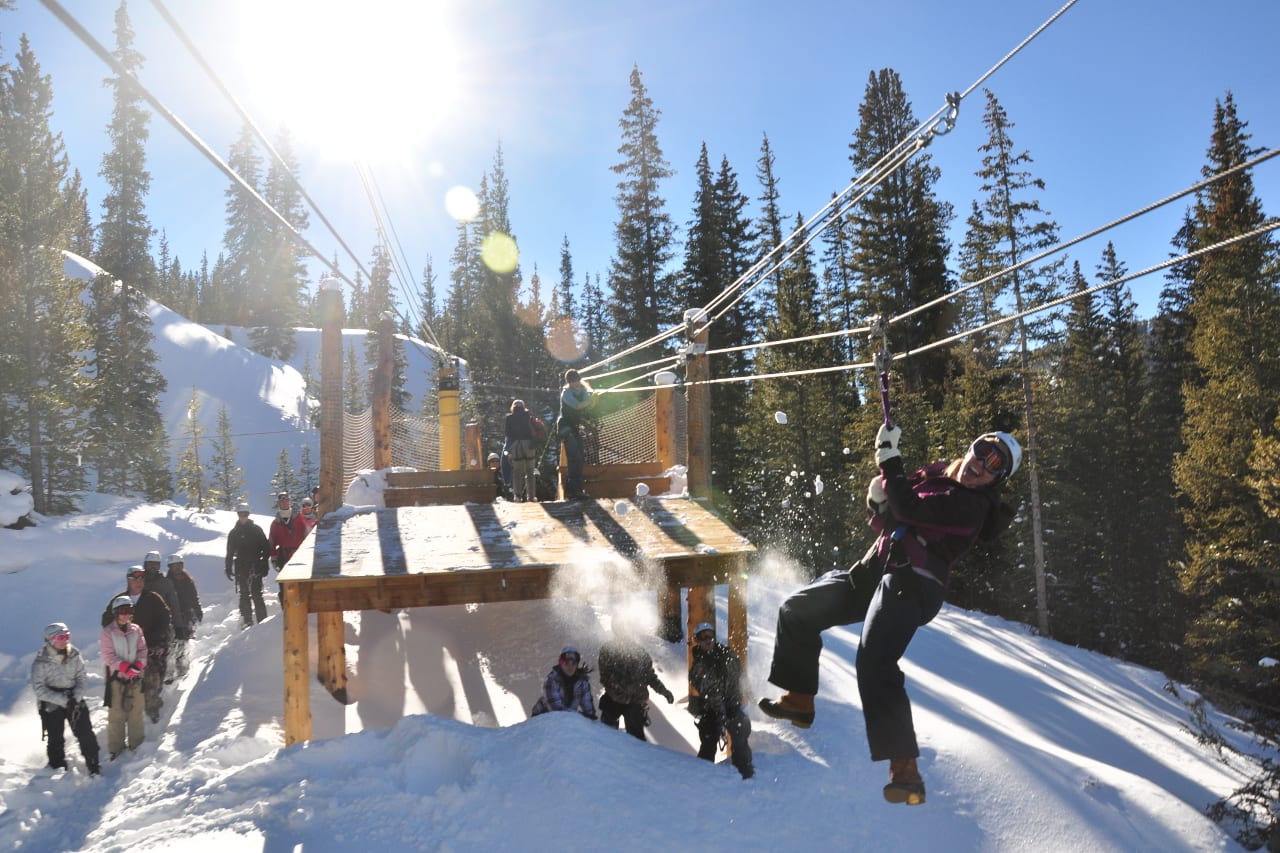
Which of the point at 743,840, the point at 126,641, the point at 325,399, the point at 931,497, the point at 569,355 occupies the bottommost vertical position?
the point at 743,840

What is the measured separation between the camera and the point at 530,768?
732 cm

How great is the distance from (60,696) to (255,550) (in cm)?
454

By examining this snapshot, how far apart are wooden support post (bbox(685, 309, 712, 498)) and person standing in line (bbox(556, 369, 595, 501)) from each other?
1.47m

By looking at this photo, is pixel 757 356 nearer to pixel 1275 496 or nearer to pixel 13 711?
pixel 1275 496

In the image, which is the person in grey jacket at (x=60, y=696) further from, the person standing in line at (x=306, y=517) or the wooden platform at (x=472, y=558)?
the person standing in line at (x=306, y=517)

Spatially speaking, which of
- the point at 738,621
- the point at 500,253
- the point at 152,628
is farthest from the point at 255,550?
the point at 500,253

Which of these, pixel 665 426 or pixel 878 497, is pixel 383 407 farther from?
pixel 878 497

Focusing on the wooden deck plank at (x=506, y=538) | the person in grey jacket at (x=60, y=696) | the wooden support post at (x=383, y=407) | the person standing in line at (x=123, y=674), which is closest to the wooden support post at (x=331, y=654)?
the wooden deck plank at (x=506, y=538)

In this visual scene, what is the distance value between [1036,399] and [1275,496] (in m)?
11.5

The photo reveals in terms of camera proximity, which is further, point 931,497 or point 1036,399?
point 1036,399

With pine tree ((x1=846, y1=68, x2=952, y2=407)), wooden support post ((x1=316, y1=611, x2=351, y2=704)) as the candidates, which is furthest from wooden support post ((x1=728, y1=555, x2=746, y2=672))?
pine tree ((x1=846, y1=68, x2=952, y2=407))

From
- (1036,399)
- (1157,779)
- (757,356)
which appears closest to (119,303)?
(757,356)

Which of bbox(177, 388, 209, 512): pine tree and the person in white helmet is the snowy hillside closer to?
bbox(177, 388, 209, 512): pine tree

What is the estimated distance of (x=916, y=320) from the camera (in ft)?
104
